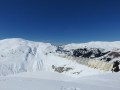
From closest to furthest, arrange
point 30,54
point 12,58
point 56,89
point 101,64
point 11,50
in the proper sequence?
point 56,89 → point 101,64 → point 12,58 → point 30,54 → point 11,50

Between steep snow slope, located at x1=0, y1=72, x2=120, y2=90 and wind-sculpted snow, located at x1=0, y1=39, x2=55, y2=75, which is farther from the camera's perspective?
wind-sculpted snow, located at x1=0, y1=39, x2=55, y2=75

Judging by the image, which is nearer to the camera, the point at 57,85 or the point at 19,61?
the point at 57,85

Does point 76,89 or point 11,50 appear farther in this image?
point 11,50

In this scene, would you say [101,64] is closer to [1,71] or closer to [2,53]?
[1,71]

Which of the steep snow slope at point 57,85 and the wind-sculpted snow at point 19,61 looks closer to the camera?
the steep snow slope at point 57,85

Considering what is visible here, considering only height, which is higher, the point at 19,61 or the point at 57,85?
the point at 19,61

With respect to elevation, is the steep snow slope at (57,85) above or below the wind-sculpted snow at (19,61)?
below

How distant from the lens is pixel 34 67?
146375mm

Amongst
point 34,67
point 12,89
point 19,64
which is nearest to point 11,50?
point 19,64

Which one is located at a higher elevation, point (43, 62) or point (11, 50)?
point (11, 50)

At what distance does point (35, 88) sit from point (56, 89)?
1412 millimetres

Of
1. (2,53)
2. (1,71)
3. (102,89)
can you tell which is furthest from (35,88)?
(2,53)

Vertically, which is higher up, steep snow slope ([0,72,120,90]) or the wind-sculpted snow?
the wind-sculpted snow

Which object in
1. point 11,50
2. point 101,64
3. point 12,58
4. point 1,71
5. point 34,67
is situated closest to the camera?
point 101,64
